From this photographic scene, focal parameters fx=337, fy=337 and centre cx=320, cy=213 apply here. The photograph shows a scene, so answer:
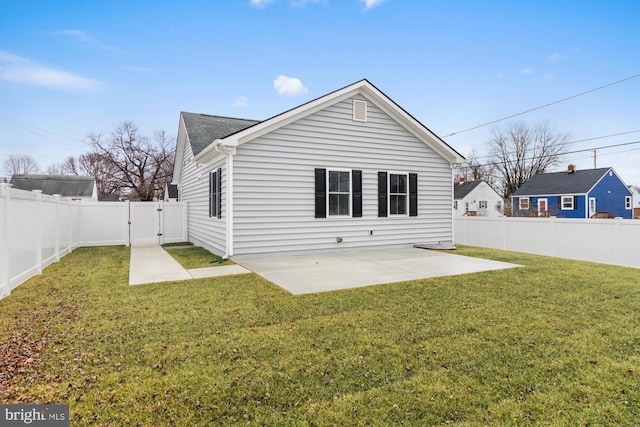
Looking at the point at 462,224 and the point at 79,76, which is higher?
the point at 79,76

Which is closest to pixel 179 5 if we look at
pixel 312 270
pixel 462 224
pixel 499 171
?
pixel 312 270

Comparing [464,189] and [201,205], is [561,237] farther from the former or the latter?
[464,189]

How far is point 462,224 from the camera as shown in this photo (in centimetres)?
1356

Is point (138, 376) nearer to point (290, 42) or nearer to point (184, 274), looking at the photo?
point (184, 274)

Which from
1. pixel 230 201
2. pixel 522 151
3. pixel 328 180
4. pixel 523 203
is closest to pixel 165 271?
pixel 230 201

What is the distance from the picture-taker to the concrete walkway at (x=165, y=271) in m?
6.53

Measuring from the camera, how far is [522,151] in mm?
36781

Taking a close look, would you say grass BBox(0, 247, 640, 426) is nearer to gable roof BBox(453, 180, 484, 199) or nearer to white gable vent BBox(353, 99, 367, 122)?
white gable vent BBox(353, 99, 367, 122)

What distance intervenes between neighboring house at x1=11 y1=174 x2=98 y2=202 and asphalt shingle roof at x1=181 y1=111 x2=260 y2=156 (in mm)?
19638

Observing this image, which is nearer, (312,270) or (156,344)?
(156,344)

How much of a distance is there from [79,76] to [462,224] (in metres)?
20.7

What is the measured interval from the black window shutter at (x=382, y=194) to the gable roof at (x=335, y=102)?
187cm

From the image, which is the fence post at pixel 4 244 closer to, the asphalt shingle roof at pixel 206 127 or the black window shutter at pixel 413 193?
the asphalt shingle roof at pixel 206 127

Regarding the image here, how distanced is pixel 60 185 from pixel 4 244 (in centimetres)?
2858
